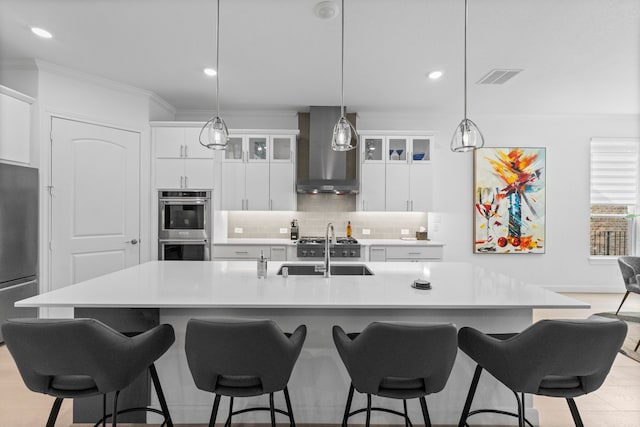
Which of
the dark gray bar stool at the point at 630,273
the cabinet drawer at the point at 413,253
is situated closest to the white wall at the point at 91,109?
the cabinet drawer at the point at 413,253

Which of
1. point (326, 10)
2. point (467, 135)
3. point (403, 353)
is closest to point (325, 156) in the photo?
point (326, 10)

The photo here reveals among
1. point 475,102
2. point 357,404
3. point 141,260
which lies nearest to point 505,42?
point 475,102

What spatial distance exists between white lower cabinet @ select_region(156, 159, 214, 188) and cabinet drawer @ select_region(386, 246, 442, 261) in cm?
249

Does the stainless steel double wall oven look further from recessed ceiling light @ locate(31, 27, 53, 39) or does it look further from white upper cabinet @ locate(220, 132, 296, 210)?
recessed ceiling light @ locate(31, 27, 53, 39)

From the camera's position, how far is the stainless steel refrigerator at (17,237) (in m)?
3.11

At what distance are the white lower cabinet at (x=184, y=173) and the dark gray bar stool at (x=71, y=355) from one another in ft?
10.3

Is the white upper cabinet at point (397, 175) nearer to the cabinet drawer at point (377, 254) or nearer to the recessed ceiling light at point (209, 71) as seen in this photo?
the cabinet drawer at point (377, 254)

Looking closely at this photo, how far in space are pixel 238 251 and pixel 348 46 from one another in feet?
8.95

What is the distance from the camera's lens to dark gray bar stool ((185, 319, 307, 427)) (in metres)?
1.34

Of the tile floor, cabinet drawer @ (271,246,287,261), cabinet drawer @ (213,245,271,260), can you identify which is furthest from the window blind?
cabinet drawer @ (213,245,271,260)

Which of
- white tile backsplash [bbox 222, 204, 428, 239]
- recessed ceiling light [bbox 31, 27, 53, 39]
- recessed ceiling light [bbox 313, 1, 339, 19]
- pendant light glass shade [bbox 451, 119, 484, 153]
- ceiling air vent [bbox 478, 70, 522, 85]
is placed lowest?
white tile backsplash [bbox 222, 204, 428, 239]

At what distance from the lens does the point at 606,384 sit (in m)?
2.61

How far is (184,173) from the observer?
437 centimetres

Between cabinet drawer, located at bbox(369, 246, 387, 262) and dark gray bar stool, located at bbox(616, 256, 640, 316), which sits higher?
cabinet drawer, located at bbox(369, 246, 387, 262)
